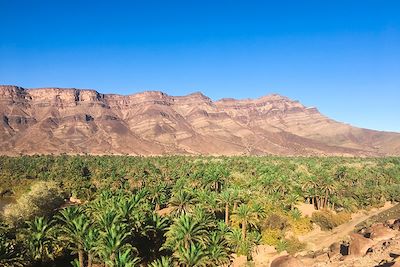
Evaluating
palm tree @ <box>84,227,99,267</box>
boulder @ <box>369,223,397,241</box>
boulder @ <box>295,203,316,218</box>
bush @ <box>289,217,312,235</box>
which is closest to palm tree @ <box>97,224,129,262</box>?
palm tree @ <box>84,227,99,267</box>

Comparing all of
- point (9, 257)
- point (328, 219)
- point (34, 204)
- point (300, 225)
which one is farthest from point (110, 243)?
point (328, 219)

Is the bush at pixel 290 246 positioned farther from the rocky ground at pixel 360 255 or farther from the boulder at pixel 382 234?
the boulder at pixel 382 234

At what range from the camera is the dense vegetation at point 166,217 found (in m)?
36.4

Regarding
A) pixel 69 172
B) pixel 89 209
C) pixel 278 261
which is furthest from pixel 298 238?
pixel 69 172

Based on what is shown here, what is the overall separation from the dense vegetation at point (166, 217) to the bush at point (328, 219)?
164 millimetres

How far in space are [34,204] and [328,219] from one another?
47481 millimetres

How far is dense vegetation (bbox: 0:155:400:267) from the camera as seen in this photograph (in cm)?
3644

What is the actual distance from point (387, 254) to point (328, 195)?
40123 millimetres

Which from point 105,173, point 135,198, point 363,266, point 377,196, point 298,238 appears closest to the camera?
point 363,266

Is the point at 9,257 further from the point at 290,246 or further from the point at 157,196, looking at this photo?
the point at 157,196

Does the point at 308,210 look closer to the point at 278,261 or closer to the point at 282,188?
the point at 282,188

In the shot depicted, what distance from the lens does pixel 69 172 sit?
328ft

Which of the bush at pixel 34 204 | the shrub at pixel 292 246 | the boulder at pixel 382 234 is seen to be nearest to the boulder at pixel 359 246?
the boulder at pixel 382 234

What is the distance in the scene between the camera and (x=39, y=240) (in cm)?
3769
